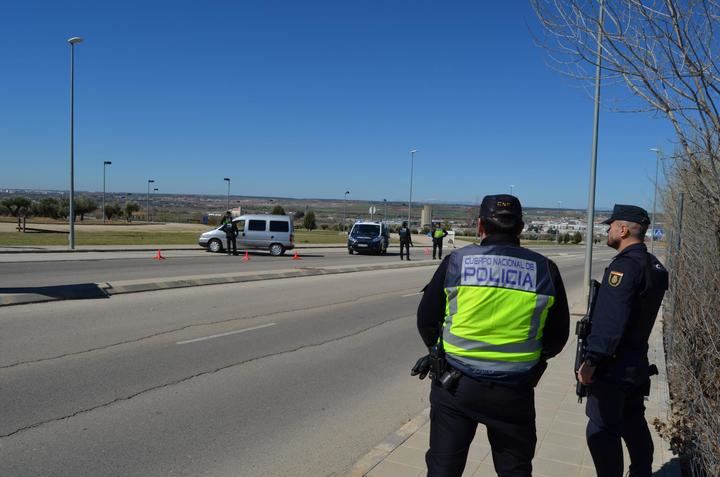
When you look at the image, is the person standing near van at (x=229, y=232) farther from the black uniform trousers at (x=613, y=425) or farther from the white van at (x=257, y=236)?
the black uniform trousers at (x=613, y=425)

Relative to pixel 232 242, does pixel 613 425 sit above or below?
above

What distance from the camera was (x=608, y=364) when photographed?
366cm

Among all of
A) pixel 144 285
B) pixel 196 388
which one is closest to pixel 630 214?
pixel 196 388

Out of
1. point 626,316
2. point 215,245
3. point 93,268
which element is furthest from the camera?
point 215,245

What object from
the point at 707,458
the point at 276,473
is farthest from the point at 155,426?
the point at 707,458

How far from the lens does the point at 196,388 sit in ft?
21.1

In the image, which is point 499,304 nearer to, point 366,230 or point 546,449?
point 546,449

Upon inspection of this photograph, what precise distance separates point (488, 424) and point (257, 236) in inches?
1059

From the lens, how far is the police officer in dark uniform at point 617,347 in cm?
354

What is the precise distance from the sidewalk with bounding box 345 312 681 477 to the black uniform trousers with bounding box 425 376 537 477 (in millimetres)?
1377

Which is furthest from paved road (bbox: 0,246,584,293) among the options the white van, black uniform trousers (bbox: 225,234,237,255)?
the white van

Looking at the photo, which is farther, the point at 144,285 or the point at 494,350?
the point at 144,285

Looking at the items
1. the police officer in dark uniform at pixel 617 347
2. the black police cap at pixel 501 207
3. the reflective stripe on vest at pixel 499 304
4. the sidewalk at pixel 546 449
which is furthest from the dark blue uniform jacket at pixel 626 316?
the sidewalk at pixel 546 449

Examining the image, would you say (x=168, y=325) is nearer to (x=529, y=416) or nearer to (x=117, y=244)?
(x=529, y=416)
